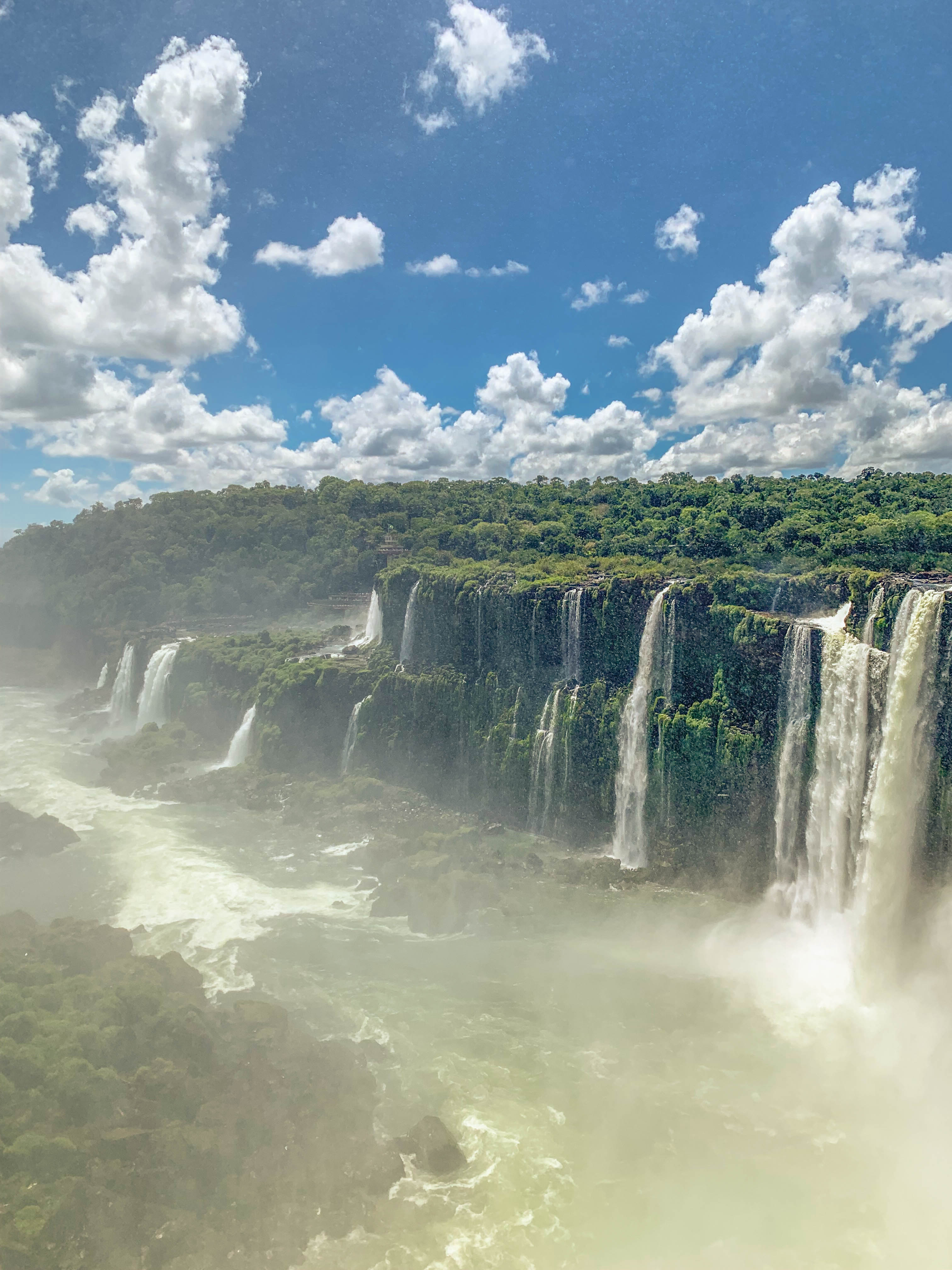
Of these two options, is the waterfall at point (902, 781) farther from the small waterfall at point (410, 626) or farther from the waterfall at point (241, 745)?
the waterfall at point (241, 745)

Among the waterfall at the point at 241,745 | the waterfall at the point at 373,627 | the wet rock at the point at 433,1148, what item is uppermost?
the waterfall at the point at 373,627

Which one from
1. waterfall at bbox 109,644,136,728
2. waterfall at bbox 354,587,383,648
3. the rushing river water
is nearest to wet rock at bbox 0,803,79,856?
the rushing river water

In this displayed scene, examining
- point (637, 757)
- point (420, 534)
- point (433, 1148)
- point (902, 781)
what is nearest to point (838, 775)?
point (902, 781)

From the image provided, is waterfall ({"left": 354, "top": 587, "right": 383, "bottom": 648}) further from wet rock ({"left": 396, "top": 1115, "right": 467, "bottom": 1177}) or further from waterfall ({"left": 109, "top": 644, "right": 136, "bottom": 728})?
wet rock ({"left": 396, "top": 1115, "right": 467, "bottom": 1177})

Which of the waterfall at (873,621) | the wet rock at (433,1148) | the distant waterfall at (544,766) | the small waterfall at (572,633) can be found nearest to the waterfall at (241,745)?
the distant waterfall at (544,766)

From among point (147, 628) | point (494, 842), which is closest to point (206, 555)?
point (147, 628)
